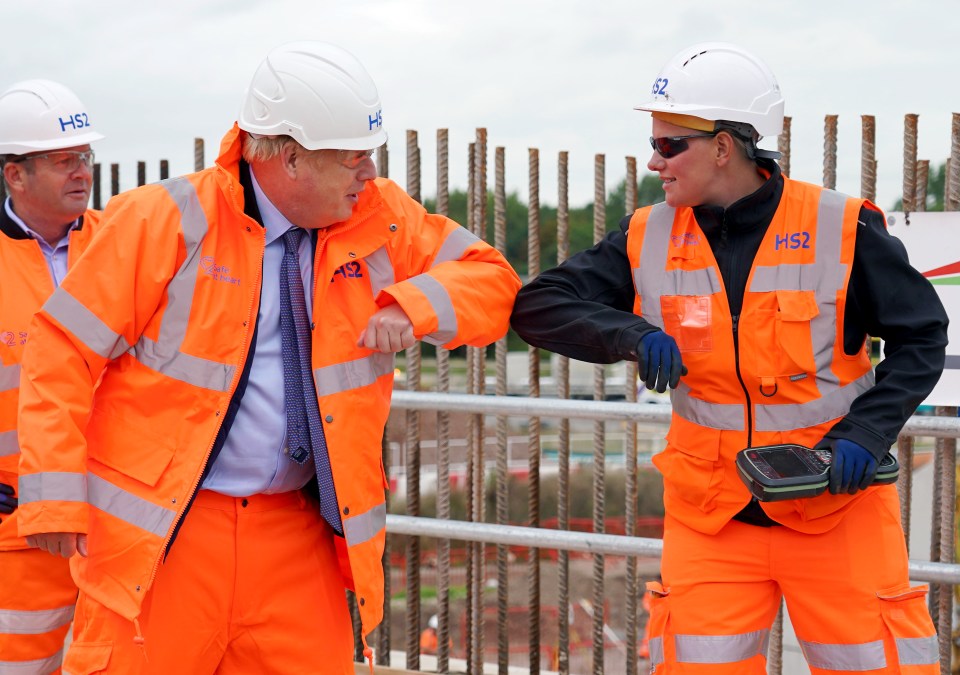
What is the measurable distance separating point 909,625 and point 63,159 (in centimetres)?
353

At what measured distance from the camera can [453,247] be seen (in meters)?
3.59

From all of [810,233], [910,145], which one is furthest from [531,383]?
[810,233]

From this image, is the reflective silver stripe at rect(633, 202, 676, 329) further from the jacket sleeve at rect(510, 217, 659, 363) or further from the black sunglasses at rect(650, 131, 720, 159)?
the black sunglasses at rect(650, 131, 720, 159)

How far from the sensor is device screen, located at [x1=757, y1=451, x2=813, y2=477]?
10.5ft

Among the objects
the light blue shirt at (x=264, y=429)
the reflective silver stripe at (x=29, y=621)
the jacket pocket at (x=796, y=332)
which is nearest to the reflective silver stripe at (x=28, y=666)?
the reflective silver stripe at (x=29, y=621)

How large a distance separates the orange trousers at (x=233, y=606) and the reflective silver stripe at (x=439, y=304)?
0.65 metres

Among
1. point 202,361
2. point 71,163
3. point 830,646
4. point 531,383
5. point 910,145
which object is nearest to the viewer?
point 202,361

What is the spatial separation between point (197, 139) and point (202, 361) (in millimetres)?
3563

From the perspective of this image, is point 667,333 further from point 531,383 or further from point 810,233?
point 531,383

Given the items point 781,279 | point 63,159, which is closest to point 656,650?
point 781,279

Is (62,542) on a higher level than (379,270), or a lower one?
lower

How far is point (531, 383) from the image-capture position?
581cm

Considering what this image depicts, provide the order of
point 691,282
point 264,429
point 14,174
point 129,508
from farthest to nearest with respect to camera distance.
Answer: point 14,174
point 691,282
point 264,429
point 129,508

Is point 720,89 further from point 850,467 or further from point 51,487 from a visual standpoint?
point 51,487
